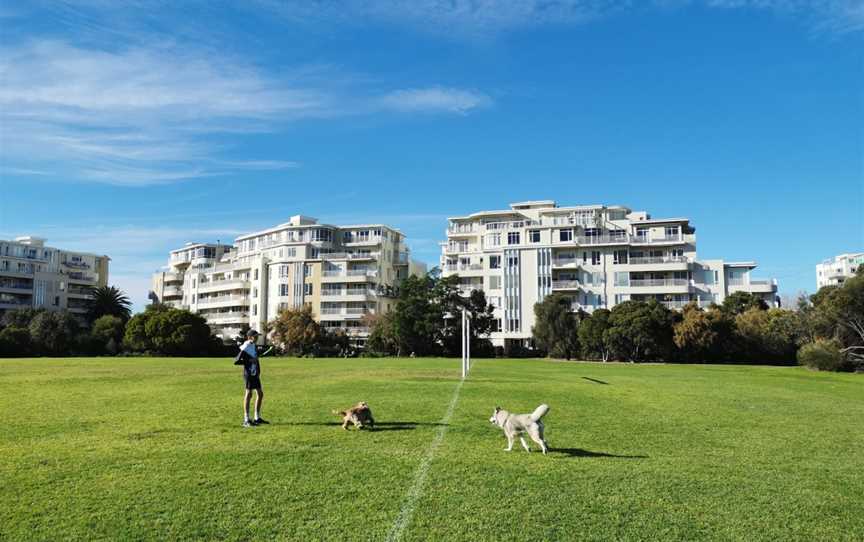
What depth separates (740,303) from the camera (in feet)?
242

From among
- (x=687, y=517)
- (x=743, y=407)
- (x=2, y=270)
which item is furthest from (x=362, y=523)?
(x=2, y=270)

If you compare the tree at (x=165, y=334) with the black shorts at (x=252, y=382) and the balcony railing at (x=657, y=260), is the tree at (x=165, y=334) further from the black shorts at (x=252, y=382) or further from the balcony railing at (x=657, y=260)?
the black shorts at (x=252, y=382)

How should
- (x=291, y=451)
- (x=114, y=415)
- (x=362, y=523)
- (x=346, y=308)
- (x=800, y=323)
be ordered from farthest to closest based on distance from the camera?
(x=346, y=308)
(x=800, y=323)
(x=114, y=415)
(x=291, y=451)
(x=362, y=523)

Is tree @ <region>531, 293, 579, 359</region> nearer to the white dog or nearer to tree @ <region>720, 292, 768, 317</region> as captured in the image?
tree @ <region>720, 292, 768, 317</region>

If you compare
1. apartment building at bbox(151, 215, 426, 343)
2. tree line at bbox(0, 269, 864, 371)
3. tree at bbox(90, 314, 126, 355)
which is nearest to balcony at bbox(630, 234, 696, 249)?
tree line at bbox(0, 269, 864, 371)

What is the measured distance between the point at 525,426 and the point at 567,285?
72251 millimetres

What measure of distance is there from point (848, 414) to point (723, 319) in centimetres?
4595

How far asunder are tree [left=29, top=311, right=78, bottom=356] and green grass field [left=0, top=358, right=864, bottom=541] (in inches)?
2453

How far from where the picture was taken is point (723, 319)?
61781 millimetres

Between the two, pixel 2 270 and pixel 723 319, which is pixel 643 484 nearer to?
pixel 723 319

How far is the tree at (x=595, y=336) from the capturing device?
63750 mm

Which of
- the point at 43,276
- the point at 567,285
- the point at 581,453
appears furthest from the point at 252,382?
the point at 43,276

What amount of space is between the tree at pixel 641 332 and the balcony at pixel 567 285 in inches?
692

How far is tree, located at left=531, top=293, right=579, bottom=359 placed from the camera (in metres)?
67.5
